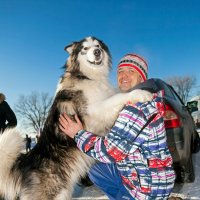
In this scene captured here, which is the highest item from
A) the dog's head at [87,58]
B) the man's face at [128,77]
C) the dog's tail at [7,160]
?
the dog's head at [87,58]

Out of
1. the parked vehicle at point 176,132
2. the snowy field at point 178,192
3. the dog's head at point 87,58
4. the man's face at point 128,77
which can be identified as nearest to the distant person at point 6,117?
the snowy field at point 178,192

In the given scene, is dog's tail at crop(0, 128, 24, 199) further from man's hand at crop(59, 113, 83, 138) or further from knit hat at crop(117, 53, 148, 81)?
knit hat at crop(117, 53, 148, 81)

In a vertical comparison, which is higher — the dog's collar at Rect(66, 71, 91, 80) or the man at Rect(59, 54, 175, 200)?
the dog's collar at Rect(66, 71, 91, 80)

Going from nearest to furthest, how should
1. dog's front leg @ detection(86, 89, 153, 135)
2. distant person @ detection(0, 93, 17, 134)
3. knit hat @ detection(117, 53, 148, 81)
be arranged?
1. knit hat @ detection(117, 53, 148, 81)
2. dog's front leg @ detection(86, 89, 153, 135)
3. distant person @ detection(0, 93, 17, 134)

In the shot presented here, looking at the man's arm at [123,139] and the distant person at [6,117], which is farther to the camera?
the distant person at [6,117]

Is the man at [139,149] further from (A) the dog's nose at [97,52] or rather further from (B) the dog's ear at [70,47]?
(B) the dog's ear at [70,47]

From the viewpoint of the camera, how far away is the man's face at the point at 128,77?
10.9 feet

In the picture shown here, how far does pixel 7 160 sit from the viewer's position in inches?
125

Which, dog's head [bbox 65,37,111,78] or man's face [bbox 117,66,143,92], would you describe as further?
dog's head [bbox 65,37,111,78]

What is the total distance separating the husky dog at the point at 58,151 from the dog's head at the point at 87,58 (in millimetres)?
284

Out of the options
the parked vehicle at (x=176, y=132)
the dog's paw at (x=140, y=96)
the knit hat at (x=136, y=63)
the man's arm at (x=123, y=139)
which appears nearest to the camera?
the man's arm at (x=123, y=139)

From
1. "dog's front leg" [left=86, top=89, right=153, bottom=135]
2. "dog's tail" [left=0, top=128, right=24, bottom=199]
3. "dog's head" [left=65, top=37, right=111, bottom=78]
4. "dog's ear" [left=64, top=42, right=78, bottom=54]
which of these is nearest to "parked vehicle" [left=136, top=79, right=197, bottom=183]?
"dog's head" [left=65, top=37, right=111, bottom=78]

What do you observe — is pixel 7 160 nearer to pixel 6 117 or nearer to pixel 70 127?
pixel 70 127

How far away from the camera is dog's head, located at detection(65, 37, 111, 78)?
165 inches
